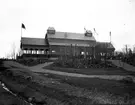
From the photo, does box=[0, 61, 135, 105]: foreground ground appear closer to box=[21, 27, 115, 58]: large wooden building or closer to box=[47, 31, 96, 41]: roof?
box=[21, 27, 115, 58]: large wooden building

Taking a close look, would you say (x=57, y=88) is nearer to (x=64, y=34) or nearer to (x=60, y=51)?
(x=60, y=51)

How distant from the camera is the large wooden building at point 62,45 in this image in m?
61.9

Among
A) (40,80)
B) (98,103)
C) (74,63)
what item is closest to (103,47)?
(74,63)

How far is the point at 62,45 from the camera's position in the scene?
217 ft

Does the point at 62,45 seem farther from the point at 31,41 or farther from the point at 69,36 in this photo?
the point at 31,41

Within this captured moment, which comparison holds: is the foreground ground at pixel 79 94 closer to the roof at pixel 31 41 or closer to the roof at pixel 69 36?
the roof at pixel 31 41

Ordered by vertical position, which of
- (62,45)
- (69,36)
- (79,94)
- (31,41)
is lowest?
(79,94)

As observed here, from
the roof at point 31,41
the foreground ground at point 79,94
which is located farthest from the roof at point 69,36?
the foreground ground at point 79,94

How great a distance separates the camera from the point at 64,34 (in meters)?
73.5

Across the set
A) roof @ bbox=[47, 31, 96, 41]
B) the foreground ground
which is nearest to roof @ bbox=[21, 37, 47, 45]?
roof @ bbox=[47, 31, 96, 41]

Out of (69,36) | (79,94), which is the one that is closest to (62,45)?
(69,36)

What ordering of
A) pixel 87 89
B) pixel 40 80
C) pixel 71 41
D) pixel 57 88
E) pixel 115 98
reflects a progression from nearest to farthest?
1. pixel 115 98
2. pixel 87 89
3. pixel 57 88
4. pixel 40 80
5. pixel 71 41

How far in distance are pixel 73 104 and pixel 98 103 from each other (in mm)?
2274

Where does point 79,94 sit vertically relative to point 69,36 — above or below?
below
